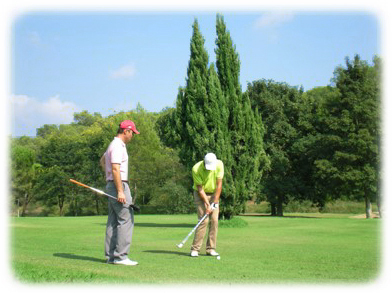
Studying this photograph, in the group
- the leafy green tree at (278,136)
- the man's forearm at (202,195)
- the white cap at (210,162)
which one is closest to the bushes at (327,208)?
the leafy green tree at (278,136)

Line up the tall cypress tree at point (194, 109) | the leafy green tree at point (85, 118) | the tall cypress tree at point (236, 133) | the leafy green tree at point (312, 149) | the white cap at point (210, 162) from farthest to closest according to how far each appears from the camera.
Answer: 1. the leafy green tree at point (85, 118)
2. the leafy green tree at point (312, 149)
3. the tall cypress tree at point (236, 133)
4. the tall cypress tree at point (194, 109)
5. the white cap at point (210, 162)

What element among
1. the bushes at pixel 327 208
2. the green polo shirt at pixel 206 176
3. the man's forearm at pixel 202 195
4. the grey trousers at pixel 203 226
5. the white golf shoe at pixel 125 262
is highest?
the green polo shirt at pixel 206 176

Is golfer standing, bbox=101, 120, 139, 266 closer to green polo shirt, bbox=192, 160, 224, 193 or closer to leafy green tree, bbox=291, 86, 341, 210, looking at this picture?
green polo shirt, bbox=192, 160, 224, 193

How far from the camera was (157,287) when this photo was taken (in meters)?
6.06

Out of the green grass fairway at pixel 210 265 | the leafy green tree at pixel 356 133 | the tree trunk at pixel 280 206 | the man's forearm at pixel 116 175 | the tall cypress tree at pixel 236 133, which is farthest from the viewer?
the tree trunk at pixel 280 206

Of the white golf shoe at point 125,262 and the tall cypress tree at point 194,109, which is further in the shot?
the tall cypress tree at point 194,109

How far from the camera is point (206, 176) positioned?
382 inches

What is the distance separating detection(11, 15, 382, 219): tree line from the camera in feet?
70.8

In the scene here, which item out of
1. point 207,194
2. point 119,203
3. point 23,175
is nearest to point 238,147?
point 207,194

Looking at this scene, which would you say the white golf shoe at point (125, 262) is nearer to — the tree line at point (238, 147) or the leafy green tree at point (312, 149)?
the tree line at point (238, 147)

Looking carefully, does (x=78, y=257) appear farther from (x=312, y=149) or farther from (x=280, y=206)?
(x=280, y=206)

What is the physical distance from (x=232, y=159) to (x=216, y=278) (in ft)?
48.3

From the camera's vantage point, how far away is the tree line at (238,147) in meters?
21.6
